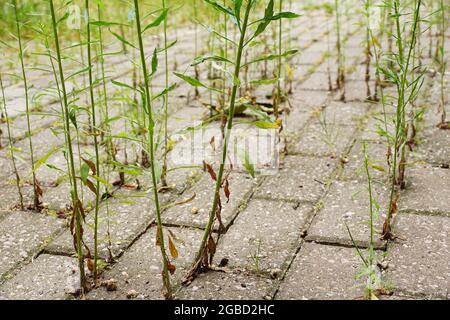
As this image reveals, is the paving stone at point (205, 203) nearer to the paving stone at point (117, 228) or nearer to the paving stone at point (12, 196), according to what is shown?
the paving stone at point (117, 228)

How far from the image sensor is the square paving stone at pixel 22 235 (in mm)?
2273

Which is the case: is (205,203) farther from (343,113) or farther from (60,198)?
(343,113)

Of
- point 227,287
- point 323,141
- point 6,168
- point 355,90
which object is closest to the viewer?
point 227,287

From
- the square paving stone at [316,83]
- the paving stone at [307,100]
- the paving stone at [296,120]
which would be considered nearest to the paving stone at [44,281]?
the paving stone at [296,120]

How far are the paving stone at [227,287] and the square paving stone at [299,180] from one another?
725 mm

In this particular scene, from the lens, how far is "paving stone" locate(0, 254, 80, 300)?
2018mm

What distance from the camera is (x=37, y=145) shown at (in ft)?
11.5

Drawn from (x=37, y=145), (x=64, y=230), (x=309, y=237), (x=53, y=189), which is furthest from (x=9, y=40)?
(x=309, y=237)

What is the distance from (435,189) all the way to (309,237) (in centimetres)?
73

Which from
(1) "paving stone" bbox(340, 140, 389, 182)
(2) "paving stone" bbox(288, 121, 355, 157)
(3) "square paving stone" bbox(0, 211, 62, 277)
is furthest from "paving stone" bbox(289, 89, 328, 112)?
(3) "square paving stone" bbox(0, 211, 62, 277)

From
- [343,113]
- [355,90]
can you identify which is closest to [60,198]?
[343,113]

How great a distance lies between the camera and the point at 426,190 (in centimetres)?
273

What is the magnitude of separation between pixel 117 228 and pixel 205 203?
16.5 inches

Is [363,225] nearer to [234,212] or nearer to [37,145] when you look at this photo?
[234,212]
